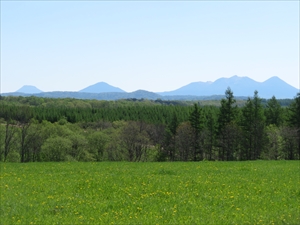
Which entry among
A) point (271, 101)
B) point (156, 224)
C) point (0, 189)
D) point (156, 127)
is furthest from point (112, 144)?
point (156, 224)

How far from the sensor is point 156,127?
337 feet

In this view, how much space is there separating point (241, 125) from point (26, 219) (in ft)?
191

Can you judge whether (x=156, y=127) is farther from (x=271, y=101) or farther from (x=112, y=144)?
(x=271, y=101)

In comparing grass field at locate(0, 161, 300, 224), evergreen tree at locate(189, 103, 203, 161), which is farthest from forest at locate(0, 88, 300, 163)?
grass field at locate(0, 161, 300, 224)

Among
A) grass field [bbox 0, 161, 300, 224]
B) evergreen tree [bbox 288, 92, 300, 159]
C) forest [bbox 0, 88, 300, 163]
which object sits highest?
evergreen tree [bbox 288, 92, 300, 159]

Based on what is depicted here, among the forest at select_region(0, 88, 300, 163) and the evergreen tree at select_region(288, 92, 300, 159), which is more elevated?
the evergreen tree at select_region(288, 92, 300, 159)

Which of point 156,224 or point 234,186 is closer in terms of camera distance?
point 156,224

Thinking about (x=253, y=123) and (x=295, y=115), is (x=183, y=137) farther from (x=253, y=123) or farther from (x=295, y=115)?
(x=295, y=115)

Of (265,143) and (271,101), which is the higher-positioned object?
(271,101)

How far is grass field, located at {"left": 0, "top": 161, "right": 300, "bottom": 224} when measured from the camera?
456 inches

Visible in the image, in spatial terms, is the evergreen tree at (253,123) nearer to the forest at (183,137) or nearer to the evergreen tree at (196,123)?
the forest at (183,137)

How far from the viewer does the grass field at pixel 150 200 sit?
11578 mm

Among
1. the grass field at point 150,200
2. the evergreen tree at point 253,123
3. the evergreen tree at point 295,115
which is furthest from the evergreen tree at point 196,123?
the grass field at point 150,200

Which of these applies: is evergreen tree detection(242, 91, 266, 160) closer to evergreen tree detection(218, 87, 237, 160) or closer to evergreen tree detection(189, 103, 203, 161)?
evergreen tree detection(218, 87, 237, 160)
